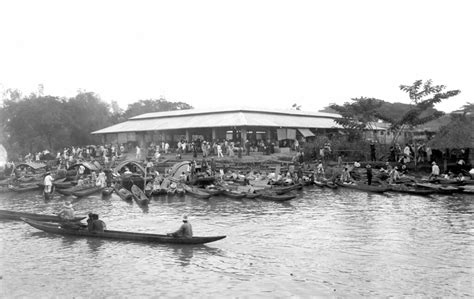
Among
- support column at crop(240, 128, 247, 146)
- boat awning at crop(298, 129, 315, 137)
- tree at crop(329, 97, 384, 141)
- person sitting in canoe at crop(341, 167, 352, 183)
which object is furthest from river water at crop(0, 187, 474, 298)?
boat awning at crop(298, 129, 315, 137)

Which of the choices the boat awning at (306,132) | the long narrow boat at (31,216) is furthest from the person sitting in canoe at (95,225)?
the boat awning at (306,132)

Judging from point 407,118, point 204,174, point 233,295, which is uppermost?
point 407,118

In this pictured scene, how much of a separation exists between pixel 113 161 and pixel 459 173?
Result: 25261 millimetres

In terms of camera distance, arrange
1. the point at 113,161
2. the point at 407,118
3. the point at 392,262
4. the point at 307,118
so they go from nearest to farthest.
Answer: the point at 392,262, the point at 407,118, the point at 113,161, the point at 307,118

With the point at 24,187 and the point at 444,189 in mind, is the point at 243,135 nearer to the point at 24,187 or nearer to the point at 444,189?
the point at 24,187

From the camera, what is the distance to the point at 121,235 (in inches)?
583

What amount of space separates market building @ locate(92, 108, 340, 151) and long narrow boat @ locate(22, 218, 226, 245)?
2124 cm

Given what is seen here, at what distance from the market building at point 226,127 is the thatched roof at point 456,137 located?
1180 centimetres

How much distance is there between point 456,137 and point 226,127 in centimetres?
1814

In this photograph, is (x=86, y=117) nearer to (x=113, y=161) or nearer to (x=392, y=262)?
(x=113, y=161)

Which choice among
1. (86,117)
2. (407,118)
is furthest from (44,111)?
(407,118)

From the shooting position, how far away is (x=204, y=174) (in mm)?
27969

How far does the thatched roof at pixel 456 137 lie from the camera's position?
28688 millimetres

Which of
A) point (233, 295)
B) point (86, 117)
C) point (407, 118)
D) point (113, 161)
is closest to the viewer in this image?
point (233, 295)
